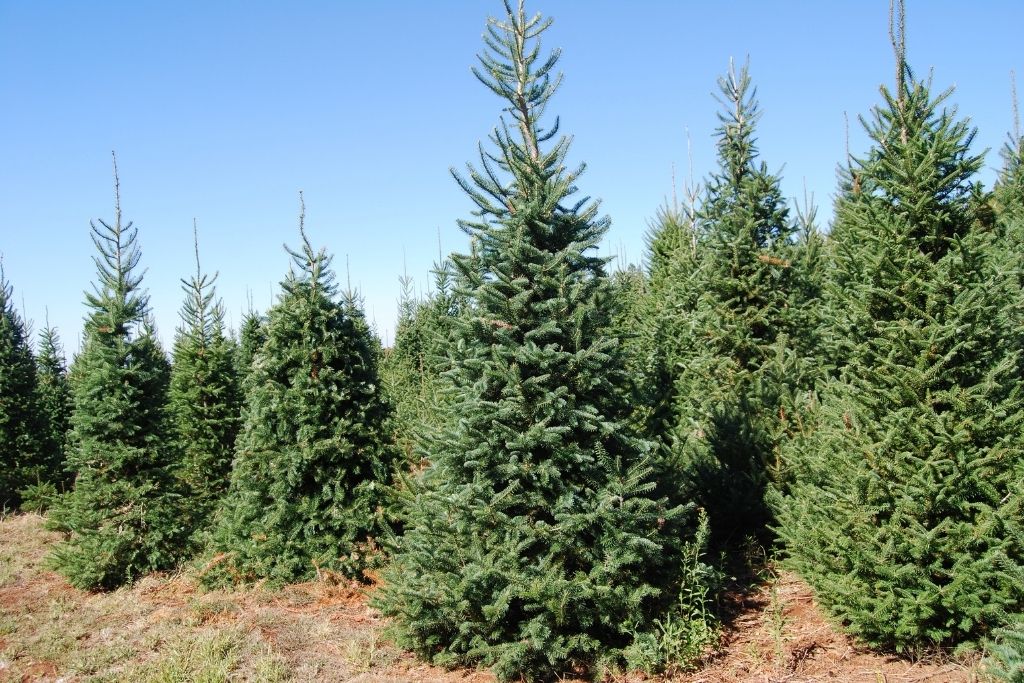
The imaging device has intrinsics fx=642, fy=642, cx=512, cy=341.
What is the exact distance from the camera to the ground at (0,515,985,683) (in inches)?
180

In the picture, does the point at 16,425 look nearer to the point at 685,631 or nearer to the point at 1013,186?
the point at 685,631

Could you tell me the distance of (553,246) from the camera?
17.1 feet

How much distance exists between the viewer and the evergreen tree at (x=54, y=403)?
1269 centimetres

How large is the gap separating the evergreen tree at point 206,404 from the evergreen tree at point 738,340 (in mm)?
7912

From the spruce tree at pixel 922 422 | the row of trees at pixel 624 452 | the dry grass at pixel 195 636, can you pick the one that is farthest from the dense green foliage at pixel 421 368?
the spruce tree at pixel 922 422

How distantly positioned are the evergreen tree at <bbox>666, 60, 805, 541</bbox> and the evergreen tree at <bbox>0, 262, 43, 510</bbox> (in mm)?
12226

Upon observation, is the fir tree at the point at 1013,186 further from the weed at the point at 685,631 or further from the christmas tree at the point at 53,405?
the christmas tree at the point at 53,405

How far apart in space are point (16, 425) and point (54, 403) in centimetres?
250

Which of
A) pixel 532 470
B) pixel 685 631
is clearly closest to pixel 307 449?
pixel 532 470

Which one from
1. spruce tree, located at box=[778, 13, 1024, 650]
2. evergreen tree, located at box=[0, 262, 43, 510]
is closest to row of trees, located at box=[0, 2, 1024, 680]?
spruce tree, located at box=[778, 13, 1024, 650]

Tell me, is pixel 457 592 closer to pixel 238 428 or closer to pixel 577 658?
pixel 577 658

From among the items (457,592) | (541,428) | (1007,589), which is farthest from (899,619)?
(457,592)

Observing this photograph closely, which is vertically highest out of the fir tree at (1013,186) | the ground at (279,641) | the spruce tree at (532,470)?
the fir tree at (1013,186)

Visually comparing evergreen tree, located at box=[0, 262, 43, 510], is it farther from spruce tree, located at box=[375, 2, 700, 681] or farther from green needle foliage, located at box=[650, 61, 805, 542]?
green needle foliage, located at box=[650, 61, 805, 542]
